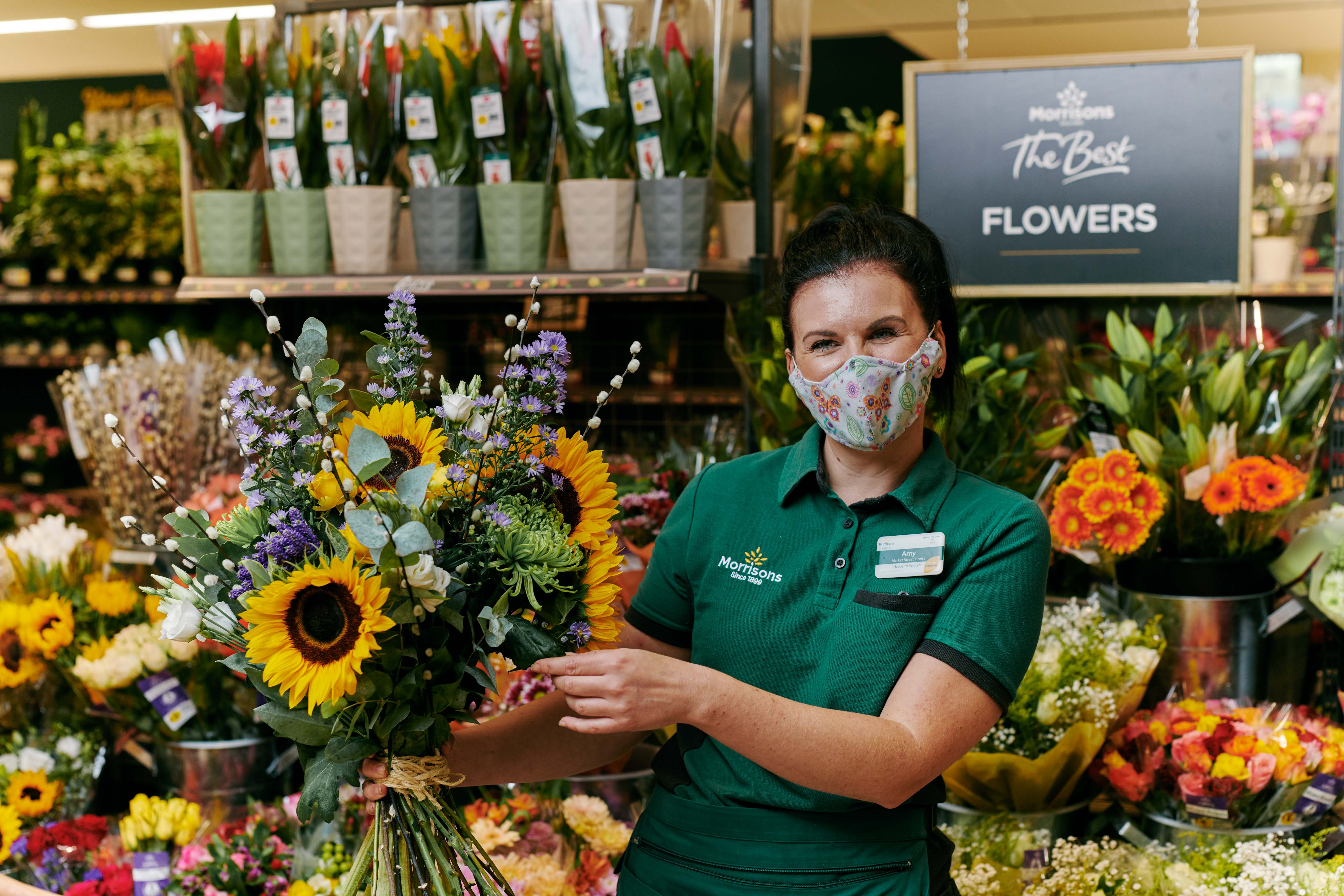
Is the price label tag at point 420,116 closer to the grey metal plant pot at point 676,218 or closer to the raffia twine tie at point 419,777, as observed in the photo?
the grey metal plant pot at point 676,218

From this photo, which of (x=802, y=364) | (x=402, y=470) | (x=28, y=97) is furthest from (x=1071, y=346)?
(x=28, y=97)

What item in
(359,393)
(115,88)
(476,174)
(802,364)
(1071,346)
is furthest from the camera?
(115,88)

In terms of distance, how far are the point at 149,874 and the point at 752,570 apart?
130 cm

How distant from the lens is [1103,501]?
2.05m

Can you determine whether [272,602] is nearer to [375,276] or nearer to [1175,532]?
[375,276]

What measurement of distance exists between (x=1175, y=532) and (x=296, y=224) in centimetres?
194

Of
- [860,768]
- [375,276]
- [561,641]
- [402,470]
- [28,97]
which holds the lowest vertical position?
[860,768]

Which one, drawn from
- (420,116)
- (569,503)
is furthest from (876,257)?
(420,116)

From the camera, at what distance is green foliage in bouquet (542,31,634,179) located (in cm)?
230

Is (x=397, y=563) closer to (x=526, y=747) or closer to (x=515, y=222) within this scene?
(x=526, y=747)

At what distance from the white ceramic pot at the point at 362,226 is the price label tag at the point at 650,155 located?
57 centimetres

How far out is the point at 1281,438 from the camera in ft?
7.06

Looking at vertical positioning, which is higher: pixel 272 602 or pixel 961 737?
pixel 272 602

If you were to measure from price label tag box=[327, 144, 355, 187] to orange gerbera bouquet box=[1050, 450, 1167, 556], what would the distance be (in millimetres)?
1614
